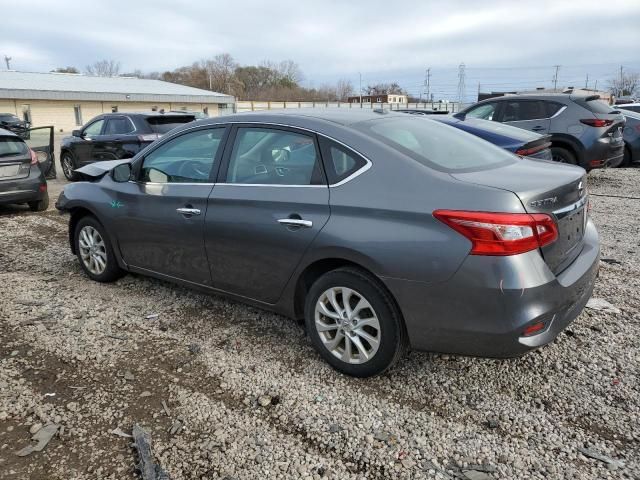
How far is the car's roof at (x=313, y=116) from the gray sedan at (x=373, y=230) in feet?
0.05

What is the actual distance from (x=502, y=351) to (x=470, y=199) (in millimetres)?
808

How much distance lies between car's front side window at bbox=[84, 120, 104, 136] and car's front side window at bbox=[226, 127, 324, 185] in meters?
8.60

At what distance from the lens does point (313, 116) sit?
135 inches

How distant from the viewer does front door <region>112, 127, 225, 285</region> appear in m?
3.80

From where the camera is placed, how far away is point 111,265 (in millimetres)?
4715

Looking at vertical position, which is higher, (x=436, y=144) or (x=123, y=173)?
(x=436, y=144)

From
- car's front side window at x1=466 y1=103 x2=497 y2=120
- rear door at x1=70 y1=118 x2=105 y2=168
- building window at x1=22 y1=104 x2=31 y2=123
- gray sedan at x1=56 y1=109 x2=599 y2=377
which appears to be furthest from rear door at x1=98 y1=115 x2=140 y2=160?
building window at x1=22 y1=104 x2=31 y2=123

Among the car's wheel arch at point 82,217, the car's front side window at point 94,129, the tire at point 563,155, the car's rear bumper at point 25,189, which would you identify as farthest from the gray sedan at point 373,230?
the car's front side window at point 94,129

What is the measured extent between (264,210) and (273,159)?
14.6 inches

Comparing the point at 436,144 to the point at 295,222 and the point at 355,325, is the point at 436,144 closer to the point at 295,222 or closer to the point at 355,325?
the point at 295,222

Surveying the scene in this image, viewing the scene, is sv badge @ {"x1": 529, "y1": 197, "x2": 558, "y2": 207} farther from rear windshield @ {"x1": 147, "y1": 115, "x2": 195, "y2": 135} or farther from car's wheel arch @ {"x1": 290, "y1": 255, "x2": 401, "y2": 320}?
rear windshield @ {"x1": 147, "y1": 115, "x2": 195, "y2": 135}

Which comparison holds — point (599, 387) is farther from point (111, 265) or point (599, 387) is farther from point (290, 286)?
point (111, 265)

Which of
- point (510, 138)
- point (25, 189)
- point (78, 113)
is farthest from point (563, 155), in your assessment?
point (78, 113)

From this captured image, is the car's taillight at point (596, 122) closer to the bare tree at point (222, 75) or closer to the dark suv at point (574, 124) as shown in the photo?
the dark suv at point (574, 124)
